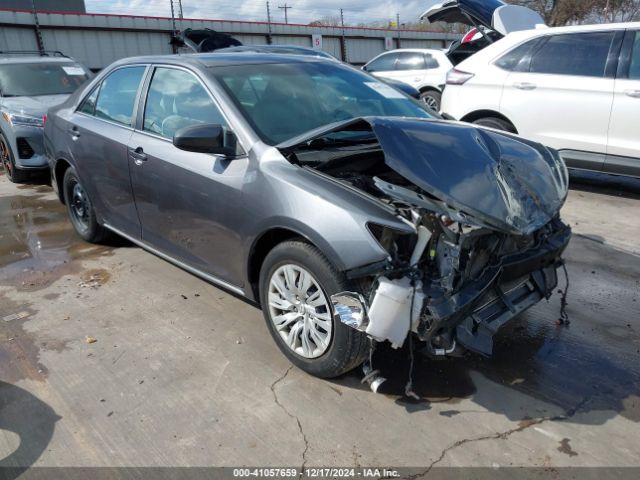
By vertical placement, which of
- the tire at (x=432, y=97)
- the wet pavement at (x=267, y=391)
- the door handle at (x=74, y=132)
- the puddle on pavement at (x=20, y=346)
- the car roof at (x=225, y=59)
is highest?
the car roof at (x=225, y=59)

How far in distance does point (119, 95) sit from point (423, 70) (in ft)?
30.2

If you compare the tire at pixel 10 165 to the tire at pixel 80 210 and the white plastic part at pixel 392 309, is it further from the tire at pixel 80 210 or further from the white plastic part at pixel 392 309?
the white plastic part at pixel 392 309

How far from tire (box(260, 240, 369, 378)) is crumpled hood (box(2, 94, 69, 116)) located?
616 cm

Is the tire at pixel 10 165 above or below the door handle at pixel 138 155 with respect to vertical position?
below

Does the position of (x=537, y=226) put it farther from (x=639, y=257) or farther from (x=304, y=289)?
(x=639, y=257)

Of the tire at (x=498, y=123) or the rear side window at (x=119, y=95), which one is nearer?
the rear side window at (x=119, y=95)

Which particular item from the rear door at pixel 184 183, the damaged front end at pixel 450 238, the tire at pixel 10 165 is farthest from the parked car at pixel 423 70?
the damaged front end at pixel 450 238

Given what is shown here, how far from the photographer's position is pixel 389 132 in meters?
2.81

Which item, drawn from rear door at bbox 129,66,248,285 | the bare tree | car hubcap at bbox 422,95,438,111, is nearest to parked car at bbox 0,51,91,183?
rear door at bbox 129,66,248,285

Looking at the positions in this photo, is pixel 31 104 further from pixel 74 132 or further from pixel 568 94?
pixel 568 94

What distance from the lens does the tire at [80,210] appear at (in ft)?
16.3

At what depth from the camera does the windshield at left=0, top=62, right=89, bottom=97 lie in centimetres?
830

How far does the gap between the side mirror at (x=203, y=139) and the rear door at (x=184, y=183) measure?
135 mm

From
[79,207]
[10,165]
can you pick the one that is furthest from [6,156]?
[79,207]
